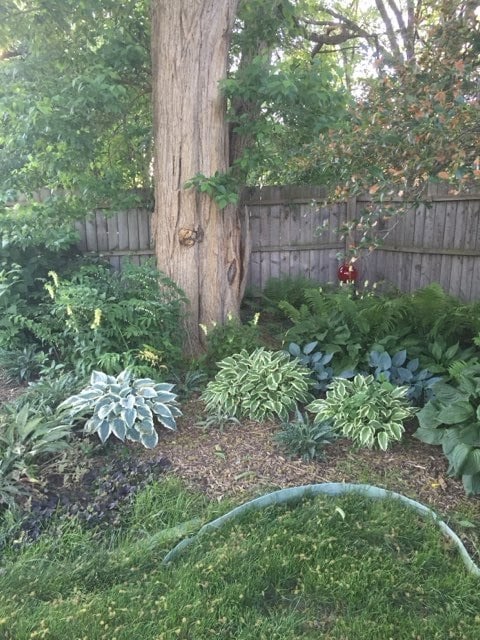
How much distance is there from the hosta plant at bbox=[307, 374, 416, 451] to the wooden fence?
3339 mm

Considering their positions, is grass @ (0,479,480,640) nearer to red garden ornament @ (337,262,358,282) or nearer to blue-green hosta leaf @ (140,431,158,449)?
blue-green hosta leaf @ (140,431,158,449)

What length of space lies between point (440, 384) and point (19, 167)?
433 centimetres

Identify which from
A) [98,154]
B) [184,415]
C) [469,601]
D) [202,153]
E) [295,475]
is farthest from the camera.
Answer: [98,154]

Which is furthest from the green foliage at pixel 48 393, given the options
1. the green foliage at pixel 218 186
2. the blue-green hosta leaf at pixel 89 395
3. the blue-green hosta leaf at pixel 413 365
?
the blue-green hosta leaf at pixel 413 365

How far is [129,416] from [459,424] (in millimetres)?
2176

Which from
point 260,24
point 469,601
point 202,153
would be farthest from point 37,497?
point 260,24

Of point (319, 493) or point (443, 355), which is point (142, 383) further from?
point (443, 355)

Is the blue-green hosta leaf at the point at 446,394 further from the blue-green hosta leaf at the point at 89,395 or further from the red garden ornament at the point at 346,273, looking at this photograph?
the red garden ornament at the point at 346,273

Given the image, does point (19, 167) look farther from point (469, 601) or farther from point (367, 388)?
point (469, 601)

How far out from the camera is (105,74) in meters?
4.25

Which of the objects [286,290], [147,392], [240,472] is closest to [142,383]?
[147,392]

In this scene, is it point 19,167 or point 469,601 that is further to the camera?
point 19,167

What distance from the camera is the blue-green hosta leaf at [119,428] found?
3.44 meters

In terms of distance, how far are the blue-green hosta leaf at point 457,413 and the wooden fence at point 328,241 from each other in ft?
12.8
